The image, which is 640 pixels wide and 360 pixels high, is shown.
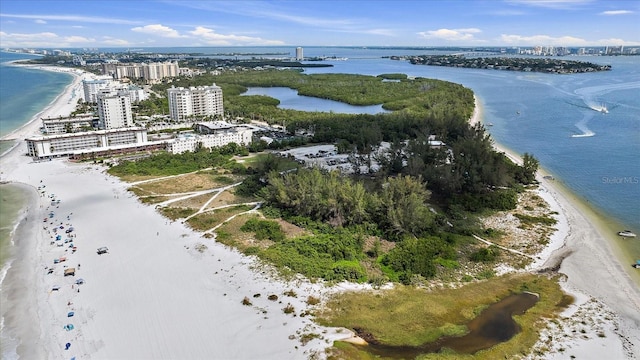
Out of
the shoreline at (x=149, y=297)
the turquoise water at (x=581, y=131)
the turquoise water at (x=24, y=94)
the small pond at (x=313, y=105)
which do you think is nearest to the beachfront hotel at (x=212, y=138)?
the shoreline at (x=149, y=297)

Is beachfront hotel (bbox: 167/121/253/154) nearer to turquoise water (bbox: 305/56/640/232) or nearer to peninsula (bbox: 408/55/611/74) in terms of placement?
turquoise water (bbox: 305/56/640/232)

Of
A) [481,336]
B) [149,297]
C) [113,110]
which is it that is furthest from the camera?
[113,110]

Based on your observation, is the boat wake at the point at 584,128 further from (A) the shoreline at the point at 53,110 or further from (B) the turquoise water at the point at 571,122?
(A) the shoreline at the point at 53,110

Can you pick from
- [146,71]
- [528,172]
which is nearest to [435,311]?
[528,172]

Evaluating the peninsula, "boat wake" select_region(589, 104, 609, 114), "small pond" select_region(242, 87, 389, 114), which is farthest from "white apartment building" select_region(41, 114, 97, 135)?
the peninsula

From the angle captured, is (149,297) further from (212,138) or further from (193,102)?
(193,102)
